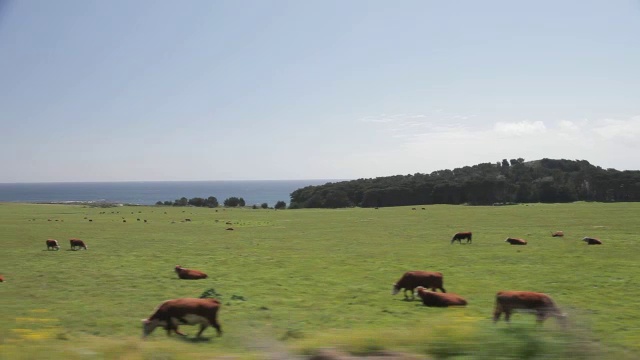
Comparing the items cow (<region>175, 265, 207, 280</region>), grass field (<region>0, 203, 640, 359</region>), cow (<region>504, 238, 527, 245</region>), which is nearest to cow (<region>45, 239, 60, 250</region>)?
grass field (<region>0, 203, 640, 359</region>)

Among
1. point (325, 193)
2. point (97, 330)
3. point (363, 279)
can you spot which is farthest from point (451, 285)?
point (325, 193)

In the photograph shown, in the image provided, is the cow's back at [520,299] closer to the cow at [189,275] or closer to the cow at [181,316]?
Answer: the cow at [181,316]

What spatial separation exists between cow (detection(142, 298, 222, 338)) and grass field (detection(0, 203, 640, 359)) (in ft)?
1.12

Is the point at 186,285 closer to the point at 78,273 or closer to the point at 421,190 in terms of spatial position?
the point at 78,273

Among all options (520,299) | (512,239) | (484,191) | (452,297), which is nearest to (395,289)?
(452,297)

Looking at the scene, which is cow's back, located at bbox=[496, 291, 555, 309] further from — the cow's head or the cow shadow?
the cow shadow

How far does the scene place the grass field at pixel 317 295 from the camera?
594cm

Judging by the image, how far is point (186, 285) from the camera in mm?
19734

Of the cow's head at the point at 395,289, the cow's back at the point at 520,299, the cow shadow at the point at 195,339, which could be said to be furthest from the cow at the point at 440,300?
the cow shadow at the point at 195,339

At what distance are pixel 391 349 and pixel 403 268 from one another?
18774 mm

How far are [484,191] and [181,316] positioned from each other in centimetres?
10585

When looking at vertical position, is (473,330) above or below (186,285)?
above

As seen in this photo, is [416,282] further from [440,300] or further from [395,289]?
[440,300]

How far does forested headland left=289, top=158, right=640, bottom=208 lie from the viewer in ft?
363
